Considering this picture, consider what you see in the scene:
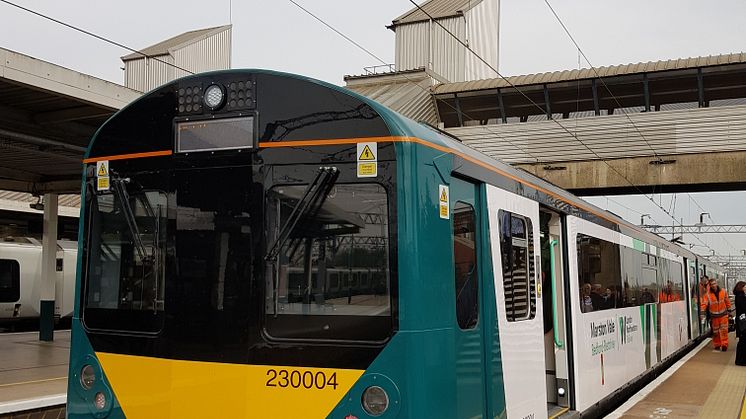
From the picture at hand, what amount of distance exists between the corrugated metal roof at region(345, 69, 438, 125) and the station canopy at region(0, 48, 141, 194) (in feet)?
61.9

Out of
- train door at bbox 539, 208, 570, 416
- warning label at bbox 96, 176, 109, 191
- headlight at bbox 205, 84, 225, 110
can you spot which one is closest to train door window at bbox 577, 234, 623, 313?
train door at bbox 539, 208, 570, 416

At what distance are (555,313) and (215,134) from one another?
4.35 meters

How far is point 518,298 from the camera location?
18.8 feet

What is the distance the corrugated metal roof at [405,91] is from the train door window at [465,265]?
27.0m

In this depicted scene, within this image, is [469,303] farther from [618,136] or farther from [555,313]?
[618,136]

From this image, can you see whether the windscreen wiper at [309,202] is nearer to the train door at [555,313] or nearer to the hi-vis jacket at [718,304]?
the train door at [555,313]

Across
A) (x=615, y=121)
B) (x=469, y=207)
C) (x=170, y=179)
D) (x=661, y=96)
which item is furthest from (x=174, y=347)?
(x=661, y=96)

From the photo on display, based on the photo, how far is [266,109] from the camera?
4.45 metres

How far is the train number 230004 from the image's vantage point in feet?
13.4

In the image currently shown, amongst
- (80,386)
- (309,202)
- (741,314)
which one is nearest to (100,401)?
(80,386)

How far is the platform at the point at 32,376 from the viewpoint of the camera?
8.20m

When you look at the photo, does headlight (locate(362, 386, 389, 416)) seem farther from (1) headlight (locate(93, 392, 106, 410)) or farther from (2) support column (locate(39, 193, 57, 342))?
(2) support column (locate(39, 193, 57, 342))

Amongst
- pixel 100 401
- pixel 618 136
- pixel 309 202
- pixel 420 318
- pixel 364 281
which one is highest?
pixel 618 136

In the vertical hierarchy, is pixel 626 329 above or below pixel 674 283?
below
